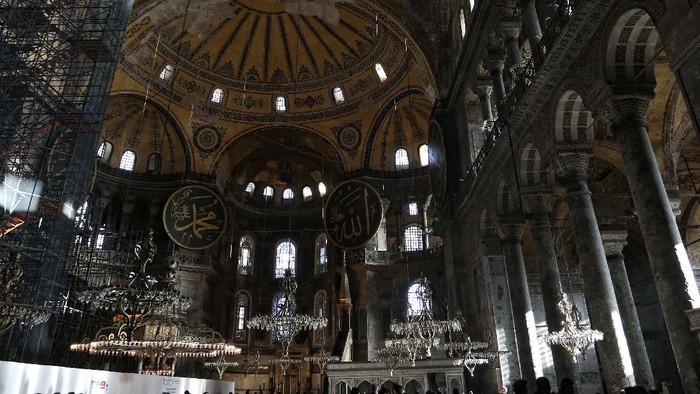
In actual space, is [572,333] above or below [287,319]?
Answer: below

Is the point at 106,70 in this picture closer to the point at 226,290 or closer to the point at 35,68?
the point at 35,68

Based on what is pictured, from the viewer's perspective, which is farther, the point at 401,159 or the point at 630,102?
the point at 401,159

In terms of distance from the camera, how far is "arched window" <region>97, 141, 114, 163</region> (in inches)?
747

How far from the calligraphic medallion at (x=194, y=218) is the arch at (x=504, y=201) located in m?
5.95

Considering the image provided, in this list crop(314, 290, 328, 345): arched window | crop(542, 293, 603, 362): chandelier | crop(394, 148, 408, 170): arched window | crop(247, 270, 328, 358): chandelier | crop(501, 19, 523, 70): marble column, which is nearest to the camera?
crop(542, 293, 603, 362): chandelier

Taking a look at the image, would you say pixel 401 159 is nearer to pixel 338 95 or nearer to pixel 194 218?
pixel 338 95

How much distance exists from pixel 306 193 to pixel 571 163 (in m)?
16.8

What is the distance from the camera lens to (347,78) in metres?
20.1

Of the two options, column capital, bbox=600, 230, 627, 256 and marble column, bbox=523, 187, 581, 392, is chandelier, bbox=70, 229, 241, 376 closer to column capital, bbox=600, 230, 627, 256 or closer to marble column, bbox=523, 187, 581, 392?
marble column, bbox=523, 187, 581, 392

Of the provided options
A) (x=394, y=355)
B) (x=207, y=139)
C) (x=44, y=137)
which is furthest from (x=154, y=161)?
(x=394, y=355)

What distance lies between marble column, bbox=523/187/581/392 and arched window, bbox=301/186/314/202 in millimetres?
15122

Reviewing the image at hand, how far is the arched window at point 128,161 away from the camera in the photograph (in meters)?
19.6

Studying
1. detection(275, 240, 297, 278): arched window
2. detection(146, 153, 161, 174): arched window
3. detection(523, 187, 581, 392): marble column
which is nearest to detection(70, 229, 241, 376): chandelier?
detection(523, 187, 581, 392): marble column

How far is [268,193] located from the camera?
76.5ft
